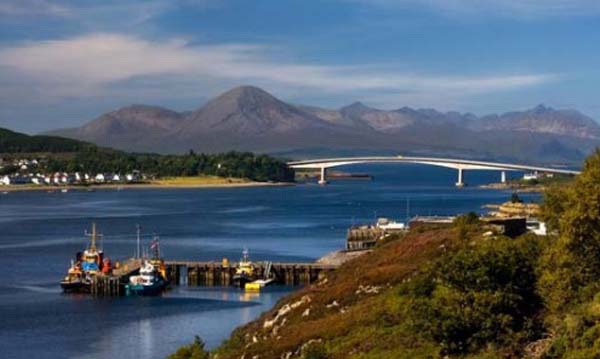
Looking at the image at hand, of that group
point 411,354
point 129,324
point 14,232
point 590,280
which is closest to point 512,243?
point 590,280

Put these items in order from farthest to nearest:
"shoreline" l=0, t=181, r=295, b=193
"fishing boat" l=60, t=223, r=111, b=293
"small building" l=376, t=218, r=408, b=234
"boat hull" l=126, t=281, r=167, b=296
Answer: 1. "shoreline" l=0, t=181, r=295, b=193
2. "small building" l=376, t=218, r=408, b=234
3. "fishing boat" l=60, t=223, r=111, b=293
4. "boat hull" l=126, t=281, r=167, b=296

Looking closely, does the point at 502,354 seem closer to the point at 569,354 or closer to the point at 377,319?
the point at 569,354

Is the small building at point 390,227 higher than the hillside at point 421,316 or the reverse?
the reverse

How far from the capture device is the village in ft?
415

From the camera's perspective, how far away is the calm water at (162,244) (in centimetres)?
2852

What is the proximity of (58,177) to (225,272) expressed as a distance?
9040 centimetres

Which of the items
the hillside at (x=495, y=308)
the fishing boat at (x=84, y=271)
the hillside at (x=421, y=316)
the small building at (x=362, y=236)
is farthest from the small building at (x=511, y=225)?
the small building at (x=362, y=236)

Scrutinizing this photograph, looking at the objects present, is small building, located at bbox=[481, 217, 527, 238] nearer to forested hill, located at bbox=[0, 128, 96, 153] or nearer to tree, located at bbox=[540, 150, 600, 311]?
tree, located at bbox=[540, 150, 600, 311]

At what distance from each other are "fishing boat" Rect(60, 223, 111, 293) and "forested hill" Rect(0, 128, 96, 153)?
123472mm

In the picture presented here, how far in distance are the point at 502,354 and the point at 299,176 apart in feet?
466

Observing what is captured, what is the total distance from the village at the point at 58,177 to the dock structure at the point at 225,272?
84.6 meters

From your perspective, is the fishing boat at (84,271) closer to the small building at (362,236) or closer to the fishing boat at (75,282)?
the fishing boat at (75,282)

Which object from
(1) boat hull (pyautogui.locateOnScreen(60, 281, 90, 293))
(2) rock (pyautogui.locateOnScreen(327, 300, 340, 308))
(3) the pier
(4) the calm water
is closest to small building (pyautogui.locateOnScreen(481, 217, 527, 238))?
(4) the calm water

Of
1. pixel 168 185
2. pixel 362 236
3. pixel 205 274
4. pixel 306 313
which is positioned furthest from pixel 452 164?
pixel 306 313
